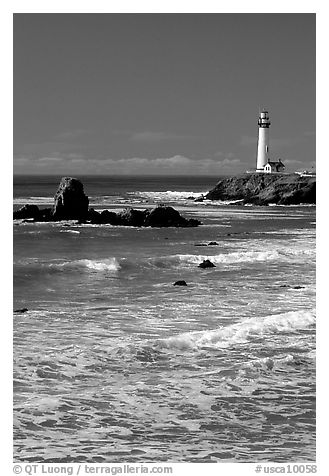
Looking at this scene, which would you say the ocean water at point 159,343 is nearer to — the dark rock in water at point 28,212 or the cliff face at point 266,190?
the dark rock in water at point 28,212

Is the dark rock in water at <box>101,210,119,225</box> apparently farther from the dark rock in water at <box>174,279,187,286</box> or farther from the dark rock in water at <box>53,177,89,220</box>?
the dark rock in water at <box>174,279,187,286</box>

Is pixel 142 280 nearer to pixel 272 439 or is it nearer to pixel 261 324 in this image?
pixel 261 324

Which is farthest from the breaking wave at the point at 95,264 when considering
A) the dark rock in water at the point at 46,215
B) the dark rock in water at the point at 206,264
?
the dark rock in water at the point at 206,264

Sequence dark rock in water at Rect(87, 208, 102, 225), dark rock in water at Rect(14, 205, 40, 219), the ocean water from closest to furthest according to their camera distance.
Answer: the ocean water < dark rock in water at Rect(14, 205, 40, 219) < dark rock in water at Rect(87, 208, 102, 225)

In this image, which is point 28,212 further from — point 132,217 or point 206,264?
point 132,217

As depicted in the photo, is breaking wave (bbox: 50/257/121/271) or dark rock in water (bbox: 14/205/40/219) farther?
dark rock in water (bbox: 14/205/40/219)

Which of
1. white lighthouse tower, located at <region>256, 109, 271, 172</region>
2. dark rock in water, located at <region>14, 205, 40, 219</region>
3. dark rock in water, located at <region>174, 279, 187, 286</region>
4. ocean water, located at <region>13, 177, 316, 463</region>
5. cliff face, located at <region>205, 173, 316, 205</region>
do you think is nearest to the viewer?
ocean water, located at <region>13, 177, 316, 463</region>

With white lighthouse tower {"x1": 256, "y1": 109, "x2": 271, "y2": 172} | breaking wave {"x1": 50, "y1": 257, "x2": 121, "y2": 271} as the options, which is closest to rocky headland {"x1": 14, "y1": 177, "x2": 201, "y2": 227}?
breaking wave {"x1": 50, "y1": 257, "x2": 121, "y2": 271}

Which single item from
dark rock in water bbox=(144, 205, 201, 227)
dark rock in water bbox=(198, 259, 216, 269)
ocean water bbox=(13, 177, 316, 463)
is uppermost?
dark rock in water bbox=(144, 205, 201, 227)
